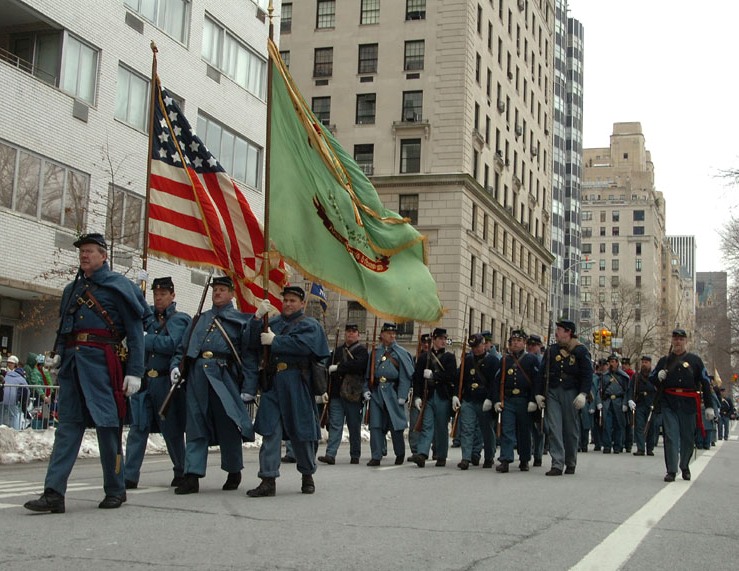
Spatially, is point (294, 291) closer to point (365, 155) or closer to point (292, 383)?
point (292, 383)

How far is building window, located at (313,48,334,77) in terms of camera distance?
5478 centimetres

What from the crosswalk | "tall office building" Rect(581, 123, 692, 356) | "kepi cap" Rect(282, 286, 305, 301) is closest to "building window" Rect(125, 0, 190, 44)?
the crosswalk

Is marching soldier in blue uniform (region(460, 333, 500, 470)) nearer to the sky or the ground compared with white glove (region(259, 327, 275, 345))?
nearer to the ground

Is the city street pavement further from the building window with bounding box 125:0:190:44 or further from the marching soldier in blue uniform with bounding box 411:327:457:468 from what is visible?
the building window with bounding box 125:0:190:44

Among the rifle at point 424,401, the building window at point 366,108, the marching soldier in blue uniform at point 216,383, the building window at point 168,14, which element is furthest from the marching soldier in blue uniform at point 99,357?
the building window at point 366,108

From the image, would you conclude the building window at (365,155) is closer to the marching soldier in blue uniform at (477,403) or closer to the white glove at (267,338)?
the marching soldier in blue uniform at (477,403)

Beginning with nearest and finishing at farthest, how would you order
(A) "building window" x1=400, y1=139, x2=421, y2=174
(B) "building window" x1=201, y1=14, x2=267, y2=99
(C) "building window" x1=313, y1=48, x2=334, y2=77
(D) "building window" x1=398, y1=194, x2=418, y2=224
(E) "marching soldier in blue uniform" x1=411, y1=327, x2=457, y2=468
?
(E) "marching soldier in blue uniform" x1=411, y1=327, x2=457, y2=468 < (B) "building window" x1=201, y1=14, x2=267, y2=99 < (D) "building window" x1=398, y1=194, x2=418, y2=224 < (A) "building window" x1=400, y1=139, x2=421, y2=174 < (C) "building window" x1=313, y1=48, x2=334, y2=77

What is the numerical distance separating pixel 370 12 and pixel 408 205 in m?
11.1

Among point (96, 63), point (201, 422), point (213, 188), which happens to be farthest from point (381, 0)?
point (201, 422)

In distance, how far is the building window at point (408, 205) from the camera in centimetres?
5222

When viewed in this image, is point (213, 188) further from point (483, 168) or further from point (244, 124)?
point (483, 168)

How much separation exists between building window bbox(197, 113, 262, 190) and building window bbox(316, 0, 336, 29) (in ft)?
78.4

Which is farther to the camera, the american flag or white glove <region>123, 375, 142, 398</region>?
the american flag

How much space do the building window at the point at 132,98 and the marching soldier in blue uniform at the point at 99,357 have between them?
19413 millimetres
